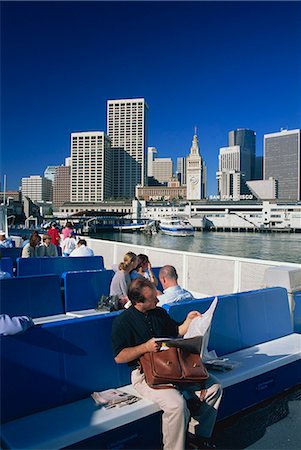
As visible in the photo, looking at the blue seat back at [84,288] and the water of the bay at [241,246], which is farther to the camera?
the water of the bay at [241,246]

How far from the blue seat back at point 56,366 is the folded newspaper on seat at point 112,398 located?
4.0 inches

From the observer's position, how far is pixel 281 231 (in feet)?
419

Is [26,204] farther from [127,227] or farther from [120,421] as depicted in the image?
[127,227]

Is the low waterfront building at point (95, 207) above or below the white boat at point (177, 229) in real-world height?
above

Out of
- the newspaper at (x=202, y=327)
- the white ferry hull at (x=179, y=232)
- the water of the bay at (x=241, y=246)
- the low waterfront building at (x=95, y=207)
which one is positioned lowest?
the water of the bay at (x=241, y=246)

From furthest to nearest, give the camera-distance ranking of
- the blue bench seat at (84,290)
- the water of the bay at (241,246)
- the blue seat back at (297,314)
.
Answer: the water of the bay at (241,246) < the blue bench seat at (84,290) < the blue seat back at (297,314)

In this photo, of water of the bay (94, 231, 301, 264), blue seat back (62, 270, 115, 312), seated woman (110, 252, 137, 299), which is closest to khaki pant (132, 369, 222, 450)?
seated woman (110, 252, 137, 299)

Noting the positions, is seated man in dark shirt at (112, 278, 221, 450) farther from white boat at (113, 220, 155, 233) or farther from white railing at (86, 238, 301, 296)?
white boat at (113, 220, 155, 233)

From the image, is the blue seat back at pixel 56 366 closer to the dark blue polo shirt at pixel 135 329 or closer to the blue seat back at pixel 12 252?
the dark blue polo shirt at pixel 135 329

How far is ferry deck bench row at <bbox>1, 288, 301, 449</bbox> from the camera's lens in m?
3.03

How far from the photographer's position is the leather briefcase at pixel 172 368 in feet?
10.8

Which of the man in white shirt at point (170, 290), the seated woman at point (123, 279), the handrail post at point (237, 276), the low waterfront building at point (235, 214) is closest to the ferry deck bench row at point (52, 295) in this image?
the seated woman at point (123, 279)

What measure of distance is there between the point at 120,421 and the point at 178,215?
5409 inches

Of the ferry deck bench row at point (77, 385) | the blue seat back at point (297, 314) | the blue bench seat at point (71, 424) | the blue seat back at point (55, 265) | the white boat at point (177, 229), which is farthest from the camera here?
the white boat at point (177, 229)
